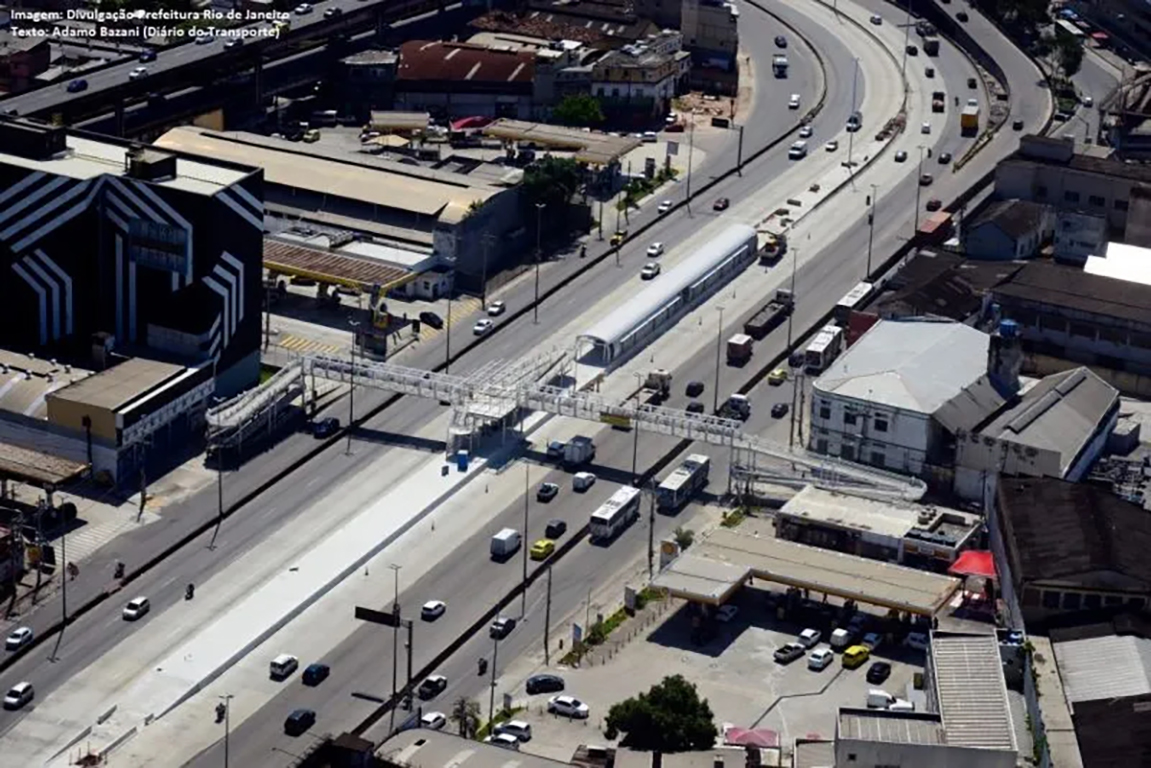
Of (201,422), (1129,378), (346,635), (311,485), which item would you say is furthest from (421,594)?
(1129,378)

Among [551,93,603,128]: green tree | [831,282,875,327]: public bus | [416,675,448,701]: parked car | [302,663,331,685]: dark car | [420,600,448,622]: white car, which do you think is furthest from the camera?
[551,93,603,128]: green tree

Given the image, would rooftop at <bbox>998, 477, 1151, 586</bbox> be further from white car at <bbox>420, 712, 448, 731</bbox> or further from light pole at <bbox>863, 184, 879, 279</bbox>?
light pole at <bbox>863, 184, 879, 279</bbox>

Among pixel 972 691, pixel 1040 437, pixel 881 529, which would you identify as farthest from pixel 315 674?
pixel 1040 437

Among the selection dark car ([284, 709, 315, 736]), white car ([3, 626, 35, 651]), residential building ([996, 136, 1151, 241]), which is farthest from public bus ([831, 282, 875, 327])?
white car ([3, 626, 35, 651])

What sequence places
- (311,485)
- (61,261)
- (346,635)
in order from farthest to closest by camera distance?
(61,261) → (311,485) → (346,635)

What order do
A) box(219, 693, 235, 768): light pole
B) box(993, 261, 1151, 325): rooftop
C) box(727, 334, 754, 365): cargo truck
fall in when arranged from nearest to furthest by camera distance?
1. box(219, 693, 235, 768): light pole
2. box(727, 334, 754, 365): cargo truck
3. box(993, 261, 1151, 325): rooftop

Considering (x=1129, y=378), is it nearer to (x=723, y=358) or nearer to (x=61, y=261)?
(x=723, y=358)

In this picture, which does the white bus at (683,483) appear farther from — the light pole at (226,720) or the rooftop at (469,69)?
the rooftop at (469,69)
